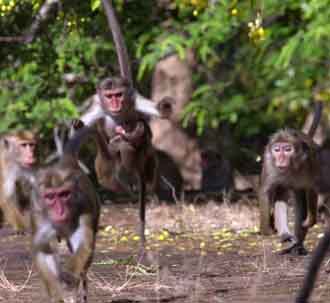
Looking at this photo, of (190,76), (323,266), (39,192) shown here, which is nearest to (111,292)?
(39,192)

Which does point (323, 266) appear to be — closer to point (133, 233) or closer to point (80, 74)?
point (133, 233)

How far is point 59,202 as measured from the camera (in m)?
6.93

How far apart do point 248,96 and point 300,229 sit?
17.6 feet

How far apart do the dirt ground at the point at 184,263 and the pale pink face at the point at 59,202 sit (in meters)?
0.71

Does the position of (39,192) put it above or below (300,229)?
above

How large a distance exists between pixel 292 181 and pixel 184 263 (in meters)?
1.17

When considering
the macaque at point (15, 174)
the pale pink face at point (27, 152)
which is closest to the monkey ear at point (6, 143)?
the macaque at point (15, 174)

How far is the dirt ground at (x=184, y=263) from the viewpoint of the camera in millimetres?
7551

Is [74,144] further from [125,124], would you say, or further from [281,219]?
[281,219]

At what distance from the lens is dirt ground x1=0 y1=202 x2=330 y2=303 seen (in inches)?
297

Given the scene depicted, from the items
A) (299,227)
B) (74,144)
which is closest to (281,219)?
(299,227)

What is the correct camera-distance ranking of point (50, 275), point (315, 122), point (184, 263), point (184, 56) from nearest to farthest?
point (50, 275) < point (184, 263) < point (315, 122) < point (184, 56)

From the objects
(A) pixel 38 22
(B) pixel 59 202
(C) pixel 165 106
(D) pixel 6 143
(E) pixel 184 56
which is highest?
(A) pixel 38 22

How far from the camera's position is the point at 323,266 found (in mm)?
8547
